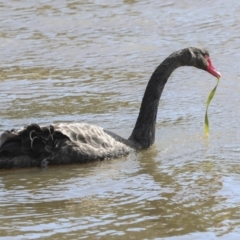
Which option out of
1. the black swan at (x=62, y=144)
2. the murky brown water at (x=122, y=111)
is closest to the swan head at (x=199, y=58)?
the murky brown water at (x=122, y=111)

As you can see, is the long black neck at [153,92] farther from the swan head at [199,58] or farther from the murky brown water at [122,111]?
the murky brown water at [122,111]

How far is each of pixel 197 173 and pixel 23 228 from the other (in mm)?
1774

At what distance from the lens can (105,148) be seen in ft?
24.1

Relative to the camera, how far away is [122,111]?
8.70 meters

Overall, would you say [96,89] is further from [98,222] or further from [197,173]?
[98,222]

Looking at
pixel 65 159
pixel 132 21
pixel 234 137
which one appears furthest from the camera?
pixel 132 21

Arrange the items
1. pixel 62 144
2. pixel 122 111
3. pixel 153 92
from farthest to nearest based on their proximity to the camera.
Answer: pixel 122 111 < pixel 153 92 < pixel 62 144

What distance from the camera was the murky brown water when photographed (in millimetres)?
5688

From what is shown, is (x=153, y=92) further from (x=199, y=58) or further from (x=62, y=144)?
(x=62, y=144)

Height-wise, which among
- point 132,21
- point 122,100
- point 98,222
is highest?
point 132,21

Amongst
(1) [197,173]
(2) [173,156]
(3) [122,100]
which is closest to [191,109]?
(3) [122,100]

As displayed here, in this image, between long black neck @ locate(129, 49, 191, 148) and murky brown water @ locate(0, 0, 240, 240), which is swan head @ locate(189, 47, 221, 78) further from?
murky brown water @ locate(0, 0, 240, 240)

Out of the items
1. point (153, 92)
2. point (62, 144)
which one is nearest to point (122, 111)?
point (153, 92)

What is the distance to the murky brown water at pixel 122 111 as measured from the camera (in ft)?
18.7
